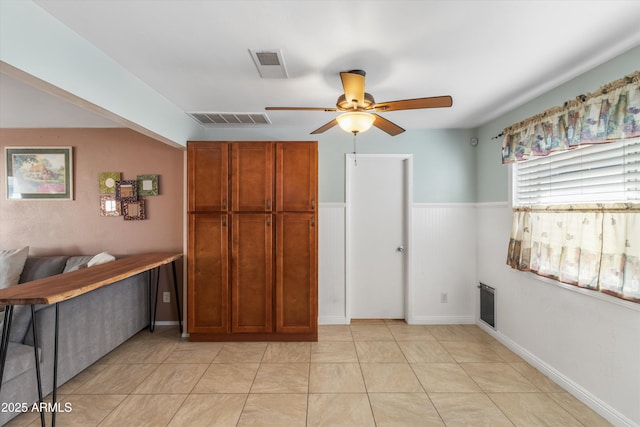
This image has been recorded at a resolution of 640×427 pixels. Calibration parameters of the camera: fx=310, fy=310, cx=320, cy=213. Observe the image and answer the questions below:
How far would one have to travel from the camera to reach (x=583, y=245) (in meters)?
2.19

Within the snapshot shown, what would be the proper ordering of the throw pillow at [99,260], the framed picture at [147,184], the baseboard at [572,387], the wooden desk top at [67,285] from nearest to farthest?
the wooden desk top at [67,285] → the baseboard at [572,387] → the throw pillow at [99,260] → the framed picture at [147,184]

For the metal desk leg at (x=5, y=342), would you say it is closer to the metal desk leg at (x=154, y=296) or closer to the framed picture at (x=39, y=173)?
the metal desk leg at (x=154, y=296)

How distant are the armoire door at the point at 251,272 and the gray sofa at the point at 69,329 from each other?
1056 millimetres

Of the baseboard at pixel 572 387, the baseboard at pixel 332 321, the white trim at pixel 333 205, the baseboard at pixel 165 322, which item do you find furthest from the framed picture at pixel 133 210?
the baseboard at pixel 572 387

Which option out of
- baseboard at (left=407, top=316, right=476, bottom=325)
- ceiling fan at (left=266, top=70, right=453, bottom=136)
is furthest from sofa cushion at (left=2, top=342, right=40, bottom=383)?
baseboard at (left=407, top=316, right=476, bottom=325)

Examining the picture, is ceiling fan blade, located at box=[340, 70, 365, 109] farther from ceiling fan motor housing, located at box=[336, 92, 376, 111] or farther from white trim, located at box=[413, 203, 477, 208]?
white trim, located at box=[413, 203, 477, 208]

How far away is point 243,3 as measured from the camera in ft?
5.06

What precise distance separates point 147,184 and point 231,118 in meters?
1.31

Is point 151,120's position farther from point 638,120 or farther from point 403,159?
point 638,120

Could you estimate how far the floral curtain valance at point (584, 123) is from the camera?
186cm

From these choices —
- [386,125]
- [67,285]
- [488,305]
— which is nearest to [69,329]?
[67,285]

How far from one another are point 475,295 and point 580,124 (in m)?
2.26

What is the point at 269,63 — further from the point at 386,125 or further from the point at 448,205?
the point at 448,205

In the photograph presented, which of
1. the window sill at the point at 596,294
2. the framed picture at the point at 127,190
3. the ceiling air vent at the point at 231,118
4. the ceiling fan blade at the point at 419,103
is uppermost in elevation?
the ceiling air vent at the point at 231,118
